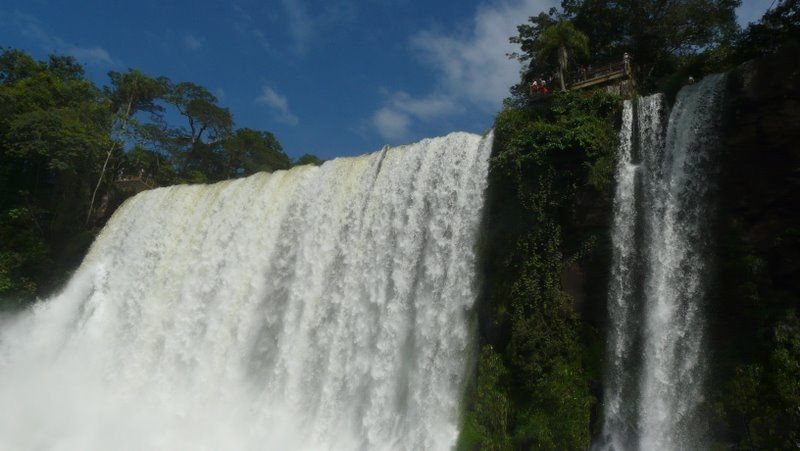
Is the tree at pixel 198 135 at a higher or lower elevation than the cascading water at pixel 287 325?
higher

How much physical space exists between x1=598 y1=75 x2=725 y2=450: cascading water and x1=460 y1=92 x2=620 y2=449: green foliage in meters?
0.57

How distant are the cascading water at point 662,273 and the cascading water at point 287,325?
112 inches

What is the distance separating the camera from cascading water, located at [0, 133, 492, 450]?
11.5m

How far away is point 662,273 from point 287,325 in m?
8.14

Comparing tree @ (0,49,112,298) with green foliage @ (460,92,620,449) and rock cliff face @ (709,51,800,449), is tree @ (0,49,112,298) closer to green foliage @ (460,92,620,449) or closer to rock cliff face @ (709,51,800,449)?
green foliage @ (460,92,620,449)

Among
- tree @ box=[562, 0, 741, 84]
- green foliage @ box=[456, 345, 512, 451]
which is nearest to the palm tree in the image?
tree @ box=[562, 0, 741, 84]

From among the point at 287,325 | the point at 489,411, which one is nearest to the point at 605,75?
the point at 489,411

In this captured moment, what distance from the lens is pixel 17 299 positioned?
2056 centimetres

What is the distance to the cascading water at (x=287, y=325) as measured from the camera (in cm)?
1152

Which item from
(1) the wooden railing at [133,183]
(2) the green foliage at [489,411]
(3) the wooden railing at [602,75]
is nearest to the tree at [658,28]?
(3) the wooden railing at [602,75]

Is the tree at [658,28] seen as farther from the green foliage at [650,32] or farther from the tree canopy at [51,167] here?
the tree canopy at [51,167]

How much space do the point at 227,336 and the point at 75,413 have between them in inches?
172

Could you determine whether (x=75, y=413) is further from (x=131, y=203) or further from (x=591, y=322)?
(x=591, y=322)

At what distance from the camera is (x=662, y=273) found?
942cm
